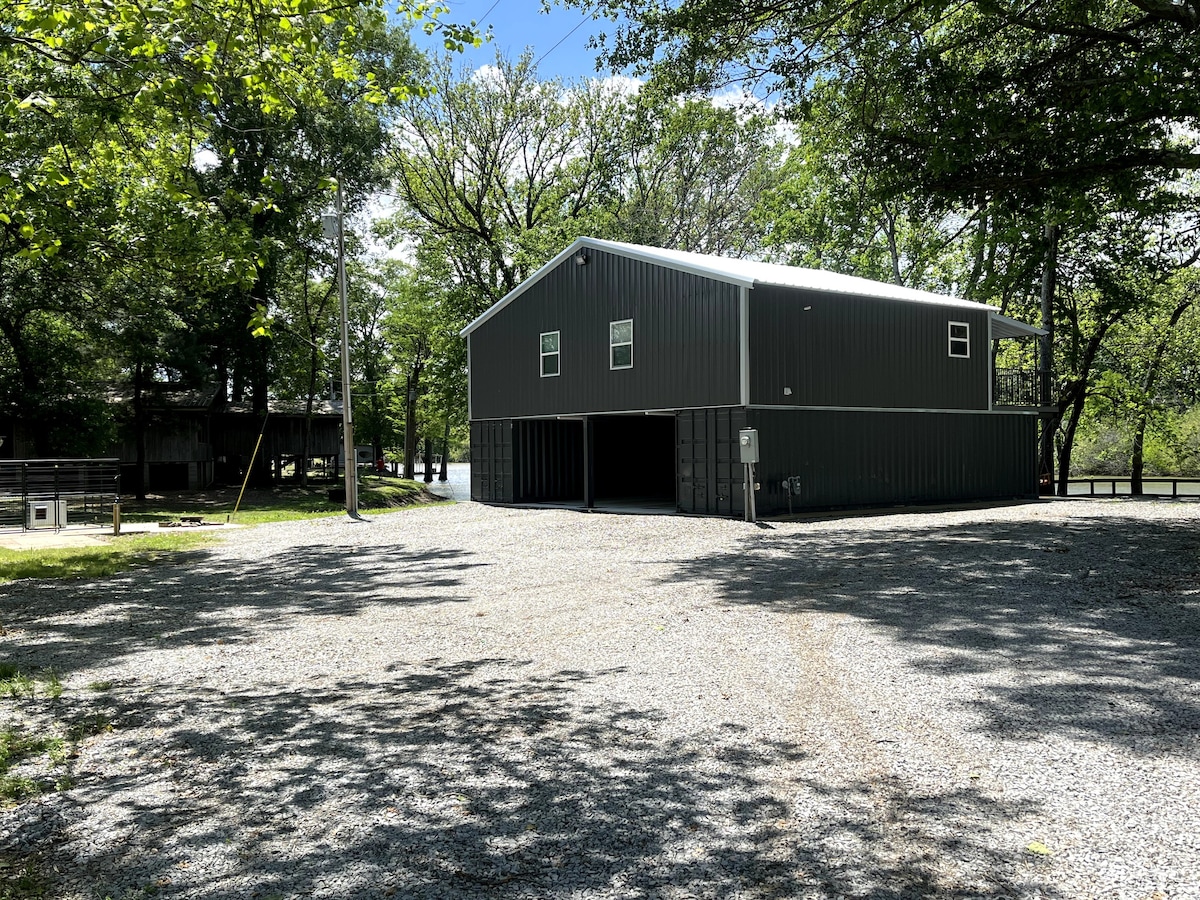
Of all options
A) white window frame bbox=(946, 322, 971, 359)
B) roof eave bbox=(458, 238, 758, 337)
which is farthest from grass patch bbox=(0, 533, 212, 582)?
white window frame bbox=(946, 322, 971, 359)

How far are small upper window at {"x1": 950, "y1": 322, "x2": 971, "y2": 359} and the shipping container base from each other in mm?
1504

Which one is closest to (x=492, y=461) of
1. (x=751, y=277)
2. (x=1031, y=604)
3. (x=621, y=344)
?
(x=621, y=344)

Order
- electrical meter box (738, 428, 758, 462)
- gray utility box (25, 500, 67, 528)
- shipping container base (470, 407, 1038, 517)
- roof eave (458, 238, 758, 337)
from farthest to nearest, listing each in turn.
→ shipping container base (470, 407, 1038, 517)
roof eave (458, 238, 758, 337)
gray utility box (25, 500, 67, 528)
electrical meter box (738, 428, 758, 462)

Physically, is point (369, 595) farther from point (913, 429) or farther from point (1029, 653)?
point (913, 429)

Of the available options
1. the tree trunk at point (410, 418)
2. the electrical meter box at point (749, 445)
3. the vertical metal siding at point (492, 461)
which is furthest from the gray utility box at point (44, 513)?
the tree trunk at point (410, 418)

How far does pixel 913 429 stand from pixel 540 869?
1904 cm

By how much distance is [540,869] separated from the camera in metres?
3.25

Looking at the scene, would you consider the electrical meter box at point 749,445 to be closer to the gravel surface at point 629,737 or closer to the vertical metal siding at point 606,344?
the vertical metal siding at point 606,344

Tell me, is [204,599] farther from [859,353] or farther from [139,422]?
[139,422]

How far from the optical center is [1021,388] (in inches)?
970

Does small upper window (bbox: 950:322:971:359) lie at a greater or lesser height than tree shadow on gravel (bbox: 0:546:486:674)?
greater

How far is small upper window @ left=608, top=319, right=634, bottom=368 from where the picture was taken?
64.3 feet

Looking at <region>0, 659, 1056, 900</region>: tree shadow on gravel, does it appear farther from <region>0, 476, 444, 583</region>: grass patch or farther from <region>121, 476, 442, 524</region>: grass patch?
<region>121, 476, 442, 524</region>: grass patch

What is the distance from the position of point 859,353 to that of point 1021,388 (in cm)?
797
